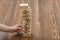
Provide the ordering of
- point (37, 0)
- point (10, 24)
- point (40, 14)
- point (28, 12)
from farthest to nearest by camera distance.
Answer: point (37, 0) < point (40, 14) < point (10, 24) < point (28, 12)

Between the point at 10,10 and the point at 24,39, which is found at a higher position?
the point at 10,10

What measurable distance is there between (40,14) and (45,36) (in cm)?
27

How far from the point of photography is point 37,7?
1211mm

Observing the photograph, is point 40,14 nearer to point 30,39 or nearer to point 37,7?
point 37,7

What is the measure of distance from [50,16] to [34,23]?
16cm

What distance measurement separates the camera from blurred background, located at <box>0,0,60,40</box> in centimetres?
91

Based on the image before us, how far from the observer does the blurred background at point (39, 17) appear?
2.97 feet

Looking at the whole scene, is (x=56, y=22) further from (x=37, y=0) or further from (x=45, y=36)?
(x=37, y=0)

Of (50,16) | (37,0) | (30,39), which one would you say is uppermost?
(37,0)

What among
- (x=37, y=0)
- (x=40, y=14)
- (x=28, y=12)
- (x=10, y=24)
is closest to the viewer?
(x=28, y=12)

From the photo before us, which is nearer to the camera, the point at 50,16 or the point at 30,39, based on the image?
the point at 30,39

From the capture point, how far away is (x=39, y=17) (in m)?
1.08

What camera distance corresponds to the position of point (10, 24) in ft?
3.30

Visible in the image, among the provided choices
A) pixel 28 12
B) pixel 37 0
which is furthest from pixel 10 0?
pixel 28 12
